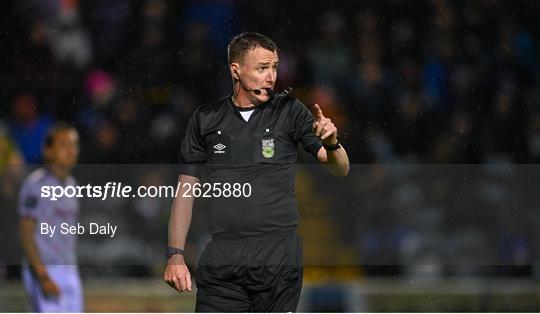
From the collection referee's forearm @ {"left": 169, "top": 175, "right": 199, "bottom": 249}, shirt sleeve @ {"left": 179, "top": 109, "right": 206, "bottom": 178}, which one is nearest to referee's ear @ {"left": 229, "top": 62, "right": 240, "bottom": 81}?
shirt sleeve @ {"left": 179, "top": 109, "right": 206, "bottom": 178}

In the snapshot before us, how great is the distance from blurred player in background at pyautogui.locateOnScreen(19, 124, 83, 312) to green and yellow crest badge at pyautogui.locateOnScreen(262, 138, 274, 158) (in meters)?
2.29

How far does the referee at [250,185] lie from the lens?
17.0ft

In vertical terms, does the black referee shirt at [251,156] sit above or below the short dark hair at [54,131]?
below

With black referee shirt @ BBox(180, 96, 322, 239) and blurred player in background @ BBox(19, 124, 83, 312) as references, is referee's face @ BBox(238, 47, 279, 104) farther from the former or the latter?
blurred player in background @ BBox(19, 124, 83, 312)

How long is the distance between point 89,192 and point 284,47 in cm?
241

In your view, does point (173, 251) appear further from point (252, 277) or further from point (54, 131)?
point (54, 131)

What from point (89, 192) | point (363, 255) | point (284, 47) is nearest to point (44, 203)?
point (89, 192)

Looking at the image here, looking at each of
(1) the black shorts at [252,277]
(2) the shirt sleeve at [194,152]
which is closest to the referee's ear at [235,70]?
(2) the shirt sleeve at [194,152]

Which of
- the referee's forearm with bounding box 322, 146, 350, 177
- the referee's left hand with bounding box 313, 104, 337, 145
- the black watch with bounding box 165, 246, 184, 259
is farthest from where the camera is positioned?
the black watch with bounding box 165, 246, 184, 259

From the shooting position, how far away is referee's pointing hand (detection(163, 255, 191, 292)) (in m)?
5.13

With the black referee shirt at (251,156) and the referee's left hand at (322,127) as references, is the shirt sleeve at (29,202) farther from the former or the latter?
the referee's left hand at (322,127)

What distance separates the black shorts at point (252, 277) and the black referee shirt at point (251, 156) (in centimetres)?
8

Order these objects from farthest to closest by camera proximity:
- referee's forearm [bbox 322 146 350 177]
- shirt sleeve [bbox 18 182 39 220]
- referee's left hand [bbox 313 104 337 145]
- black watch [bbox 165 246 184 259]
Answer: shirt sleeve [bbox 18 182 39 220], black watch [bbox 165 246 184 259], referee's forearm [bbox 322 146 350 177], referee's left hand [bbox 313 104 337 145]

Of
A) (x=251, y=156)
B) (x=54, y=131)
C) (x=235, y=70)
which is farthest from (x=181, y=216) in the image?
(x=54, y=131)
